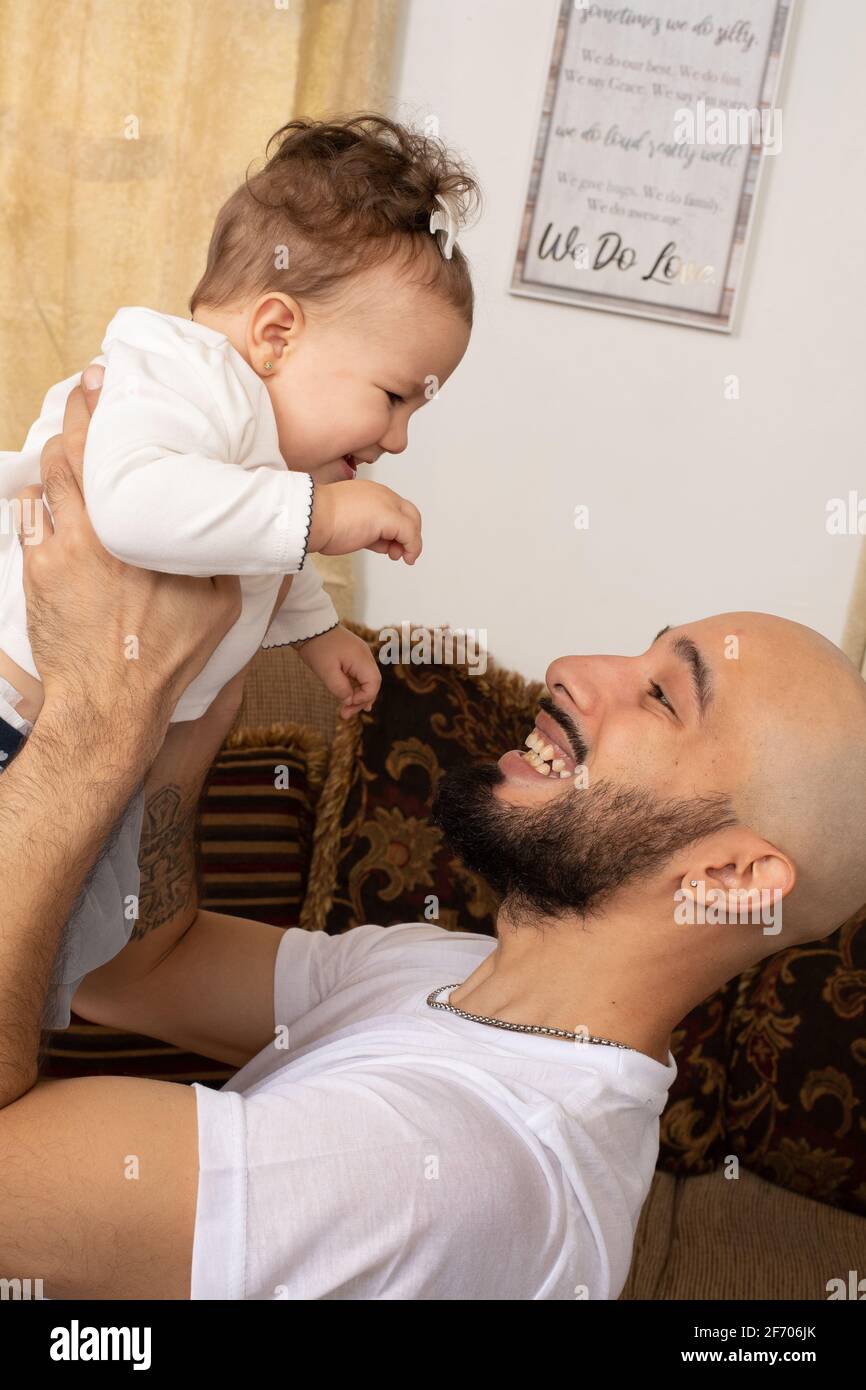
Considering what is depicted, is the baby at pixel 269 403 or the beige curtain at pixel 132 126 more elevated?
the beige curtain at pixel 132 126

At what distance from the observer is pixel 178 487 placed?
3.80 ft

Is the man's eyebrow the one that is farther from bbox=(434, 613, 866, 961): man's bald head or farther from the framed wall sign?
the framed wall sign

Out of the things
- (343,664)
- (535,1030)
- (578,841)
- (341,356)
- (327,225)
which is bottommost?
(535,1030)

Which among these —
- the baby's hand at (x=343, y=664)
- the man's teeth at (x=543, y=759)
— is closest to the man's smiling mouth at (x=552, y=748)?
the man's teeth at (x=543, y=759)

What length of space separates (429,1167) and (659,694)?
2.15ft

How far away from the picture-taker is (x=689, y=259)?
2680 millimetres

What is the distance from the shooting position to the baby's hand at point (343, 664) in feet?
5.44

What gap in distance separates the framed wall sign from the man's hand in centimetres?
170

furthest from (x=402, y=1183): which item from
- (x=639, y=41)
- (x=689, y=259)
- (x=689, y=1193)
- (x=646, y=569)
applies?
(x=639, y=41)

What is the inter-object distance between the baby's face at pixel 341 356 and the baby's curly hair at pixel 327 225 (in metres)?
0.02

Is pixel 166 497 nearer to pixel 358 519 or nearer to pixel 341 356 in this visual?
pixel 358 519

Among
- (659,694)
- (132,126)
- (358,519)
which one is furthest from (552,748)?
(132,126)

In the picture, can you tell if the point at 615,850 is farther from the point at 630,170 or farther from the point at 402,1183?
the point at 630,170

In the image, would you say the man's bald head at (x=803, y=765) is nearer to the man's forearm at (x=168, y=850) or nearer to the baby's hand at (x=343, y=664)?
the baby's hand at (x=343, y=664)
